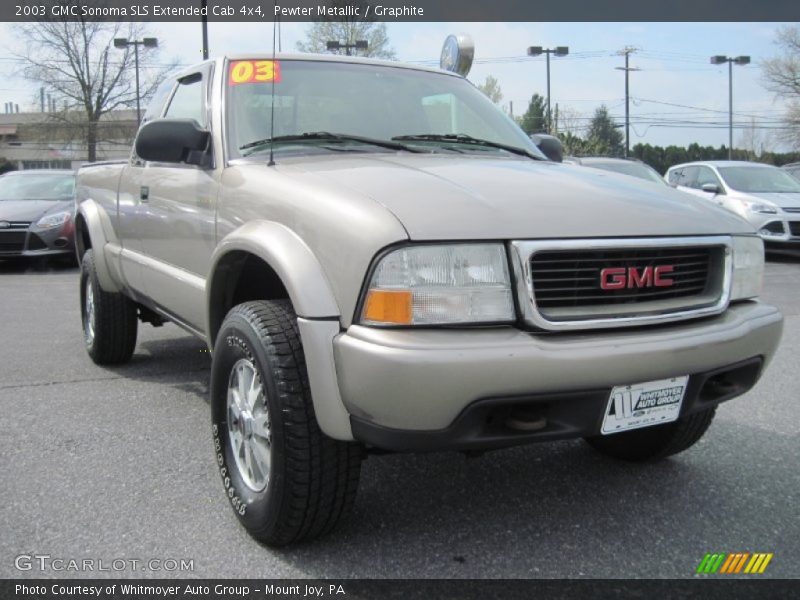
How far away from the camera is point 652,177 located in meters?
11.6

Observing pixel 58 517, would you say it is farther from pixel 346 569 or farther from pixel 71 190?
pixel 71 190

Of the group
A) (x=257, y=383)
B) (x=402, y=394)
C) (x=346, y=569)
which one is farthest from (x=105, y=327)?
(x=402, y=394)

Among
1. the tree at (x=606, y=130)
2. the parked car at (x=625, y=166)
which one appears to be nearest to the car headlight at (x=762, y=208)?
the parked car at (x=625, y=166)

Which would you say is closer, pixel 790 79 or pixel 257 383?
pixel 257 383

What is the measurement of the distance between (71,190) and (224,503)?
1047cm

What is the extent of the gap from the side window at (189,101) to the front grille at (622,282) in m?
1.93

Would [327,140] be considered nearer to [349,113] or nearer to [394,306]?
[349,113]

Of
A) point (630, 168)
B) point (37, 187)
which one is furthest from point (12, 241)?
point (630, 168)

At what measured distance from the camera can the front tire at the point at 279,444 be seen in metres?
2.29

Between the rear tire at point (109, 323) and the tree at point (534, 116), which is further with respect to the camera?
the tree at point (534, 116)

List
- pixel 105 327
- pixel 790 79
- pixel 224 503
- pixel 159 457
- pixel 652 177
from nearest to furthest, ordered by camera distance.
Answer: pixel 224 503, pixel 159 457, pixel 105 327, pixel 652 177, pixel 790 79

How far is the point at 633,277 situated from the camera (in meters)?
2.35

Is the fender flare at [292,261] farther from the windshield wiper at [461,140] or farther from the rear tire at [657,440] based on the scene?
the rear tire at [657,440]

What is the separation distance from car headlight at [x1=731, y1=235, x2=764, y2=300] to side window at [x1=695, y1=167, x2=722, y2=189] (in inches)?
405
